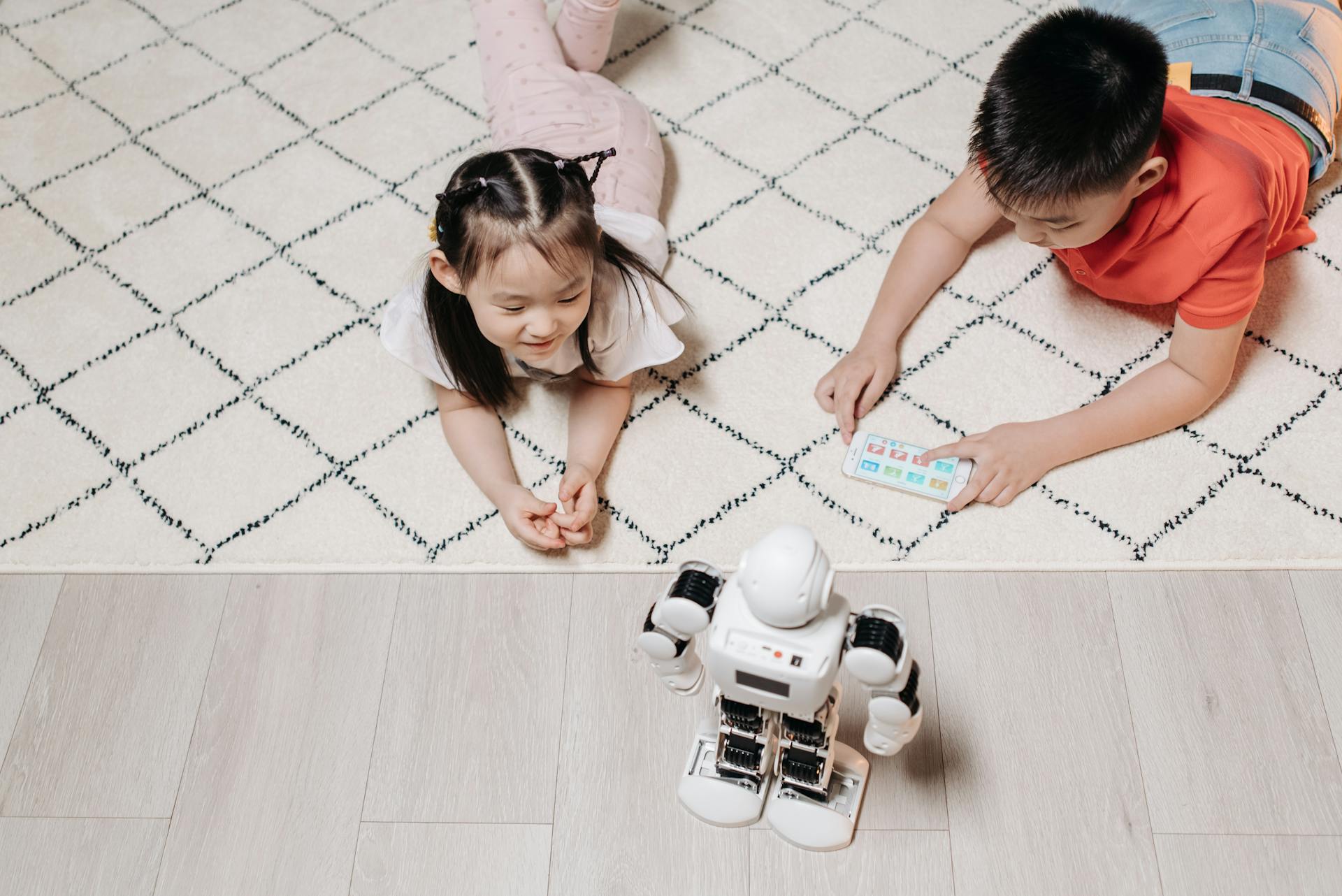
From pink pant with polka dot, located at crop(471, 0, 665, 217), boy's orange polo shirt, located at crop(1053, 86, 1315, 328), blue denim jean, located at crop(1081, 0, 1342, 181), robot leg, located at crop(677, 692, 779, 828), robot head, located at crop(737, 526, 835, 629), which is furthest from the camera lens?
pink pant with polka dot, located at crop(471, 0, 665, 217)

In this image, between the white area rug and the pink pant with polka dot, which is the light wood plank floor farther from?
the pink pant with polka dot

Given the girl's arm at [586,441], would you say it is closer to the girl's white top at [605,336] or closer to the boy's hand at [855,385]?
the girl's white top at [605,336]

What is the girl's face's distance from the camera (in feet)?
2.78

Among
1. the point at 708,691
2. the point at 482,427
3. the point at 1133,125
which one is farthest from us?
the point at 482,427

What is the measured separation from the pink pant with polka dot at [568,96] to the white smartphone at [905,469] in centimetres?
40

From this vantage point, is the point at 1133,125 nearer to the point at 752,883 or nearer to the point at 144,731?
the point at 752,883

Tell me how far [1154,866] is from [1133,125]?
2.03 ft

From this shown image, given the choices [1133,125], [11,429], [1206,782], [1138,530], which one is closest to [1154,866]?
[1206,782]

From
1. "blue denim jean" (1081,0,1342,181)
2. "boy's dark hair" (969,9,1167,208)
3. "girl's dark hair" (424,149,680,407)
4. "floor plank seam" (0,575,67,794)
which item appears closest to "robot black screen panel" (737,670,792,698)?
"girl's dark hair" (424,149,680,407)

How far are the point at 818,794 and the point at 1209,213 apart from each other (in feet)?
2.10

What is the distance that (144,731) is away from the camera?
3.15 feet

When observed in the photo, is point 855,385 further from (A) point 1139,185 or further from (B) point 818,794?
(B) point 818,794

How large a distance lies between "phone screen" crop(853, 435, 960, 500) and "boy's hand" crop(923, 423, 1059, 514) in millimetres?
15

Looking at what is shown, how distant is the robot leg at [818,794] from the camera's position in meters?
0.83
